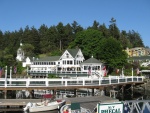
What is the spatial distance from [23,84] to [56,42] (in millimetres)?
75681

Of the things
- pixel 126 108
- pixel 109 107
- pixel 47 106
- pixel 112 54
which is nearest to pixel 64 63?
pixel 112 54

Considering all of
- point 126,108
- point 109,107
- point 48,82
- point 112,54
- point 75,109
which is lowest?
point 75,109

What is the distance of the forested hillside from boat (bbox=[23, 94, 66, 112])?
4025 centimetres

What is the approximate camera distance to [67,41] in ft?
352

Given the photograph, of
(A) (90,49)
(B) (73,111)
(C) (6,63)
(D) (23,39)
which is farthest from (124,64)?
(D) (23,39)

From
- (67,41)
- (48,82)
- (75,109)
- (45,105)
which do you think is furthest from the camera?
(67,41)

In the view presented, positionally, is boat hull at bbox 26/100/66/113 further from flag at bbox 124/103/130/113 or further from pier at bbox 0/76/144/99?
flag at bbox 124/103/130/113

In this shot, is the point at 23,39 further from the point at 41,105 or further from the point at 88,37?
the point at 41,105

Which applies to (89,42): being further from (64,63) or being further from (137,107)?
(137,107)

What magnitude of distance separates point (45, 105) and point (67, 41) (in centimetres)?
7947

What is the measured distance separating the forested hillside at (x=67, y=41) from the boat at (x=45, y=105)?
40.2 m

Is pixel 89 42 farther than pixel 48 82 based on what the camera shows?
Yes

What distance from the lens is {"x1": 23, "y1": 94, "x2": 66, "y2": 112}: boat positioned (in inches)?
1098

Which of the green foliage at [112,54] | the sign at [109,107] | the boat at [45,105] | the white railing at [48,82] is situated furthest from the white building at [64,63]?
the sign at [109,107]
